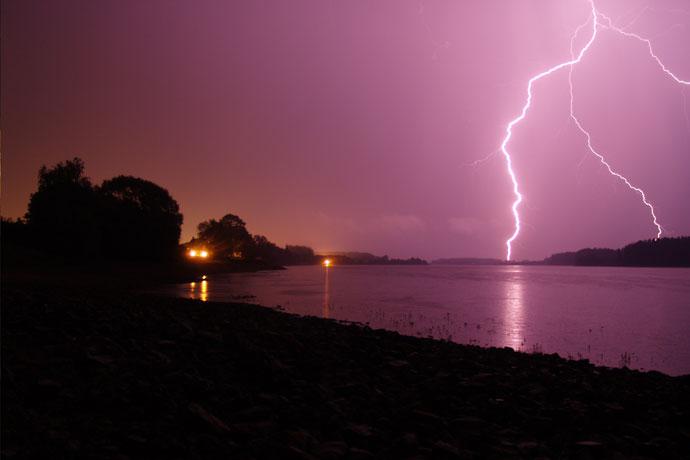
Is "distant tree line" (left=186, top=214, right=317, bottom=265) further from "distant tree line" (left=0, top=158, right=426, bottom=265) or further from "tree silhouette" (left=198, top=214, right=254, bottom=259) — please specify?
"distant tree line" (left=0, top=158, right=426, bottom=265)

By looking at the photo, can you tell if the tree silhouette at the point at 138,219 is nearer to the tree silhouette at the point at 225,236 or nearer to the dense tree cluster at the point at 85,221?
the dense tree cluster at the point at 85,221

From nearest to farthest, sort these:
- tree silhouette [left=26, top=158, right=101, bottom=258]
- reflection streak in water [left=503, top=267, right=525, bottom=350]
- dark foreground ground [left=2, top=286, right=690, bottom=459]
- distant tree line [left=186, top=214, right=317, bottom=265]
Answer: dark foreground ground [left=2, top=286, right=690, bottom=459], reflection streak in water [left=503, top=267, right=525, bottom=350], tree silhouette [left=26, top=158, right=101, bottom=258], distant tree line [left=186, top=214, right=317, bottom=265]

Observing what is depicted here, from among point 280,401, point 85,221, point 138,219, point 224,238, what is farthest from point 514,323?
point 224,238

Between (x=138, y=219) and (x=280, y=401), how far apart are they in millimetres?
64629

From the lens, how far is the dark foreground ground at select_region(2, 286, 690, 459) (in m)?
4.81

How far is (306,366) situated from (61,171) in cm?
5434

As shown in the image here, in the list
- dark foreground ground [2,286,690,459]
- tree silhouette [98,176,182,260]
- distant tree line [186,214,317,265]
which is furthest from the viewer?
distant tree line [186,214,317,265]

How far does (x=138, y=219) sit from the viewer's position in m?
63.4

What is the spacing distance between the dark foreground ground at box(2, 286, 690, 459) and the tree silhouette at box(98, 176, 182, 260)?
5516 cm

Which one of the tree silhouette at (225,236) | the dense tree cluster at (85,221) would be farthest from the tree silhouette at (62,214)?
Answer: the tree silhouette at (225,236)

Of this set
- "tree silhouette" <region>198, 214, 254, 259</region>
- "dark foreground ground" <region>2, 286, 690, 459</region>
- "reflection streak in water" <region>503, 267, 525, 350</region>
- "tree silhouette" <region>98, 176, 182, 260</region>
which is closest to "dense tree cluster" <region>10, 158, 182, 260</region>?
"tree silhouette" <region>98, 176, 182, 260</region>

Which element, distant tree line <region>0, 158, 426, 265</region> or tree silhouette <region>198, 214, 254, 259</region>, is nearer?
distant tree line <region>0, 158, 426, 265</region>

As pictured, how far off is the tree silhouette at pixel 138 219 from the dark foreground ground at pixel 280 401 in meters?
55.2

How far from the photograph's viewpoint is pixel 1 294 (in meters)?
12.6
